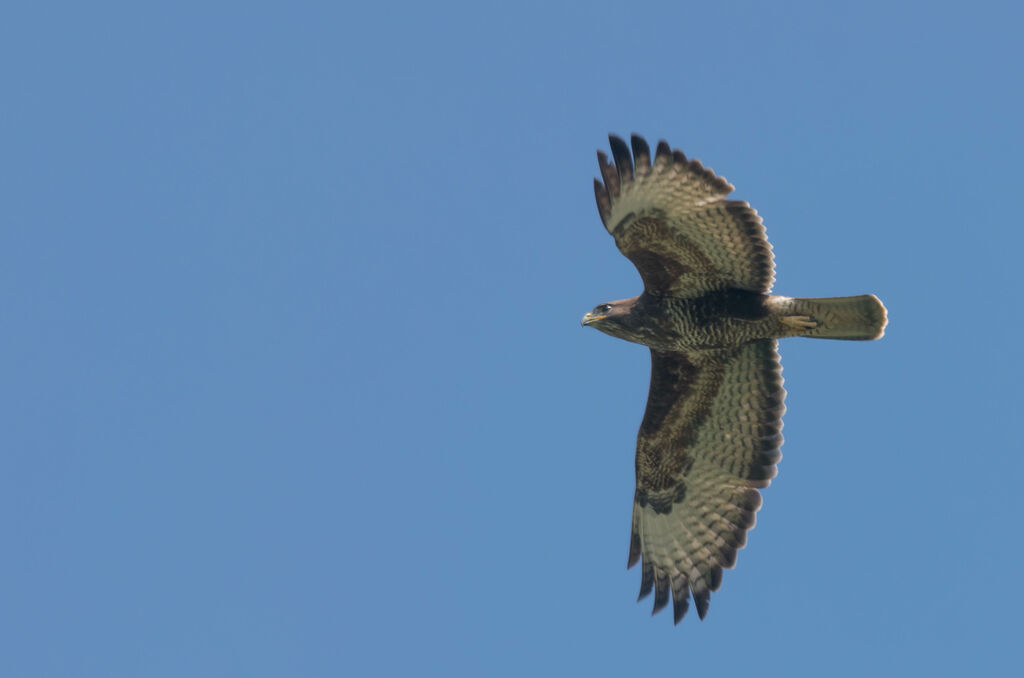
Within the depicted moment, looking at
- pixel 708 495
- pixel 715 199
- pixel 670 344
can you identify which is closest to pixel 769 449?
pixel 708 495

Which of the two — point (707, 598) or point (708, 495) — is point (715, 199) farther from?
point (707, 598)

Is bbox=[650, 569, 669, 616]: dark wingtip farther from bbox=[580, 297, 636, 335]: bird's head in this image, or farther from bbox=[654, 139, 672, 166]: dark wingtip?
bbox=[654, 139, 672, 166]: dark wingtip

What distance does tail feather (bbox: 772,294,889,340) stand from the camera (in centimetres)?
1151

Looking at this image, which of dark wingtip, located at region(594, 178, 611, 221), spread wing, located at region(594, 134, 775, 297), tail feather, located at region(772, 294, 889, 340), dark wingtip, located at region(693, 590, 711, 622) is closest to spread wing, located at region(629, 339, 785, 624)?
dark wingtip, located at region(693, 590, 711, 622)

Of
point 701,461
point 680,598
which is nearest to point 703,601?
point 680,598

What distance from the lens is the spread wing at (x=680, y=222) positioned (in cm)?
1133

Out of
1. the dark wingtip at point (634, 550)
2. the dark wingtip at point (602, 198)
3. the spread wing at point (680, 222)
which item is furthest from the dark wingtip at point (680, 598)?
the dark wingtip at point (602, 198)

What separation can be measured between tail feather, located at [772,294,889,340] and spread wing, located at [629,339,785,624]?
84 centimetres

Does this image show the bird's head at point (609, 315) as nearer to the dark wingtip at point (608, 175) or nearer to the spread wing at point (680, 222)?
the spread wing at point (680, 222)

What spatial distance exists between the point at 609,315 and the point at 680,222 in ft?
4.02

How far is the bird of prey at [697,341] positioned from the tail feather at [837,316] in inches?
0.5

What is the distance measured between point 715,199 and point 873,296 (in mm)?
1667

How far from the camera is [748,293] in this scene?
1193cm

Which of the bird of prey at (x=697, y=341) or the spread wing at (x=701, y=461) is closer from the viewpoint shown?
the bird of prey at (x=697, y=341)
